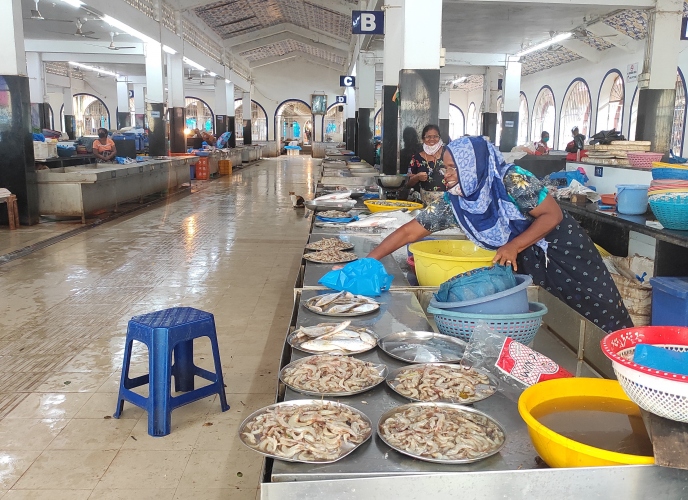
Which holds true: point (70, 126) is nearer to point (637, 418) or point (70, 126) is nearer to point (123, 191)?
Result: point (123, 191)

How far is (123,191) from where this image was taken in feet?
36.4

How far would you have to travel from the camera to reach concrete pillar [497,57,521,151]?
704 inches

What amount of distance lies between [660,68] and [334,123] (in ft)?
87.4

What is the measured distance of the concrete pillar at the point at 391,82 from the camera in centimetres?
854

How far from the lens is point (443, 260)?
2.77m

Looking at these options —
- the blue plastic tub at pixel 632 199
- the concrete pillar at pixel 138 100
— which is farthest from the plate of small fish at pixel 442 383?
the concrete pillar at pixel 138 100

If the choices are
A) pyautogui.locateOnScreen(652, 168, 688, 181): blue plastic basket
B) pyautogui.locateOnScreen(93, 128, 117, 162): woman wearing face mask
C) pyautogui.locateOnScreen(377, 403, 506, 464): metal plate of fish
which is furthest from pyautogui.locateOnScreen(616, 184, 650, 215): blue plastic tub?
pyautogui.locateOnScreen(93, 128, 117, 162): woman wearing face mask

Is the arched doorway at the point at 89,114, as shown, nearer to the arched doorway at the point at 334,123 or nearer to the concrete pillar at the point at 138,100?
the concrete pillar at the point at 138,100

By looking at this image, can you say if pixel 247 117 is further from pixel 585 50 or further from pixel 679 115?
pixel 679 115

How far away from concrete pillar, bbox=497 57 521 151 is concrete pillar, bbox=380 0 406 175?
9.67 metres

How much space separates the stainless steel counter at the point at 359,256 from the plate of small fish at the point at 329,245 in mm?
58

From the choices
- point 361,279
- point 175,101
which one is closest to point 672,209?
point 361,279

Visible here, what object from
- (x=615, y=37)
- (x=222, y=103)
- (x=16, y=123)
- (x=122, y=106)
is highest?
(x=615, y=37)

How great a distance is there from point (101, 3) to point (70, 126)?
52.7ft
